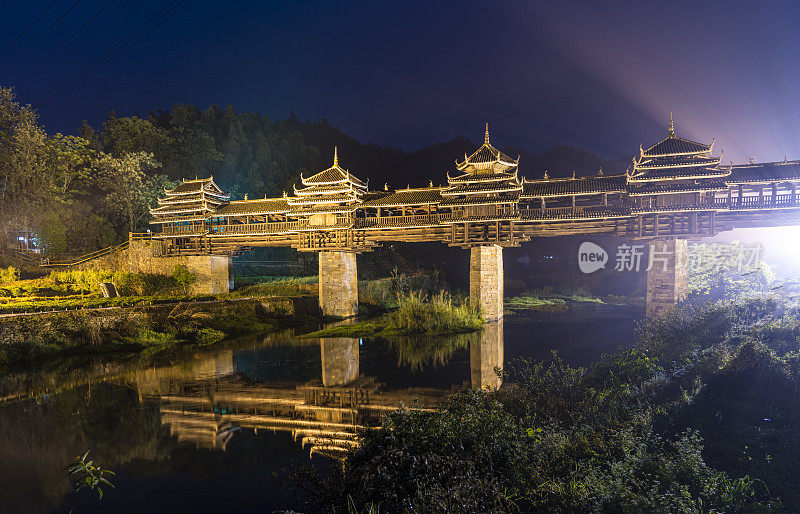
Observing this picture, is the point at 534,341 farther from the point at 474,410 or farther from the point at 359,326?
the point at 474,410

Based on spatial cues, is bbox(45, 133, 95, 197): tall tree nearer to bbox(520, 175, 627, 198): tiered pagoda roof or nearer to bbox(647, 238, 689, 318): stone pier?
bbox(520, 175, 627, 198): tiered pagoda roof

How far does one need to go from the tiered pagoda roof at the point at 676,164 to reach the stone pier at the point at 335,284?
616 inches

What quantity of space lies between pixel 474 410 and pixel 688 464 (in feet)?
8.81

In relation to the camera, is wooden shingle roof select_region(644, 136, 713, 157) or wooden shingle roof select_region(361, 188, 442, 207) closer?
wooden shingle roof select_region(644, 136, 713, 157)

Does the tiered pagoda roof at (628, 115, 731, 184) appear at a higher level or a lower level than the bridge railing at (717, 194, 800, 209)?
higher

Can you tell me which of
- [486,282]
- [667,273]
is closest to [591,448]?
[486,282]

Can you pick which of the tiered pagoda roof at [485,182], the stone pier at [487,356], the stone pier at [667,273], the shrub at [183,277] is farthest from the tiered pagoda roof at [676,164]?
the shrub at [183,277]

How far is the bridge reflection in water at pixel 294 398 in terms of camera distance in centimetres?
896

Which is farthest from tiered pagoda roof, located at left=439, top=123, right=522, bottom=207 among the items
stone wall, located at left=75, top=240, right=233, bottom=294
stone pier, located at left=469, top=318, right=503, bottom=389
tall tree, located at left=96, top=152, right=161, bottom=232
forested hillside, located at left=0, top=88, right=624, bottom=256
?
tall tree, located at left=96, top=152, right=161, bottom=232

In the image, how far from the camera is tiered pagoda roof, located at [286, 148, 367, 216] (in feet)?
80.3

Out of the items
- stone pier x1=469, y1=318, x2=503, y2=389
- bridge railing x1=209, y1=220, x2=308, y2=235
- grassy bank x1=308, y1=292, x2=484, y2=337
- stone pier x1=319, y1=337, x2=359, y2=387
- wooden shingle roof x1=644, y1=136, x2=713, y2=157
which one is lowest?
stone pier x1=319, y1=337, x2=359, y2=387

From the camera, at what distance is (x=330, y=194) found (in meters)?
24.6

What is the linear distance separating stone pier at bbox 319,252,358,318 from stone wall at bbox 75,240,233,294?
30.1ft

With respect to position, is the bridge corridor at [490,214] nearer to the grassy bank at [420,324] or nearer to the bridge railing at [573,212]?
the bridge railing at [573,212]
